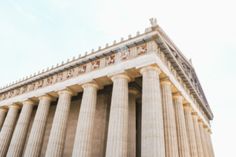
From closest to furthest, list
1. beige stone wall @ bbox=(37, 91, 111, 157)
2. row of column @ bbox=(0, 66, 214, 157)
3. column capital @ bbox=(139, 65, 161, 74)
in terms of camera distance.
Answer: row of column @ bbox=(0, 66, 214, 157)
column capital @ bbox=(139, 65, 161, 74)
beige stone wall @ bbox=(37, 91, 111, 157)

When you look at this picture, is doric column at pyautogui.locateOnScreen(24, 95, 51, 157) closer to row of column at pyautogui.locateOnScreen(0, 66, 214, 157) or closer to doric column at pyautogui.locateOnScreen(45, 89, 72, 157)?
row of column at pyautogui.locateOnScreen(0, 66, 214, 157)

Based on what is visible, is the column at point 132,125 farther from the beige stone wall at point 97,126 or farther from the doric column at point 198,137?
the doric column at point 198,137

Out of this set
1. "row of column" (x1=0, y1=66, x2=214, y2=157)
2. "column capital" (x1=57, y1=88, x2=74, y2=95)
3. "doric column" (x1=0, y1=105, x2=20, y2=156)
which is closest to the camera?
"row of column" (x1=0, y1=66, x2=214, y2=157)

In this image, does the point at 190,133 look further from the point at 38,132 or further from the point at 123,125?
the point at 38,132

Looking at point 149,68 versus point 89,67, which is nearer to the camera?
point 149,68

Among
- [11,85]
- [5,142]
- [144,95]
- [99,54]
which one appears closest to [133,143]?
[144,95]

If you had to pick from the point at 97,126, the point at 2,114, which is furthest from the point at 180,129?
the point at 2,114

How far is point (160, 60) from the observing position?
641 inches

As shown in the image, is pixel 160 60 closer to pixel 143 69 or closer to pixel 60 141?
pixel 143 69

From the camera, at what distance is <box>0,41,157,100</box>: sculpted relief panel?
659 inches

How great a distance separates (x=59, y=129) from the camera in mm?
17609

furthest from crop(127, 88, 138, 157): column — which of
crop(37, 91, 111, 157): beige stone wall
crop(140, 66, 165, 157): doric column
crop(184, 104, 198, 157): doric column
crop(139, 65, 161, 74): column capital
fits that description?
crop(184, 104, 198, 157): doric column

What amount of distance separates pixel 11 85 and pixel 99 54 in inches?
512

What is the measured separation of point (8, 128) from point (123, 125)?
14250 mm
